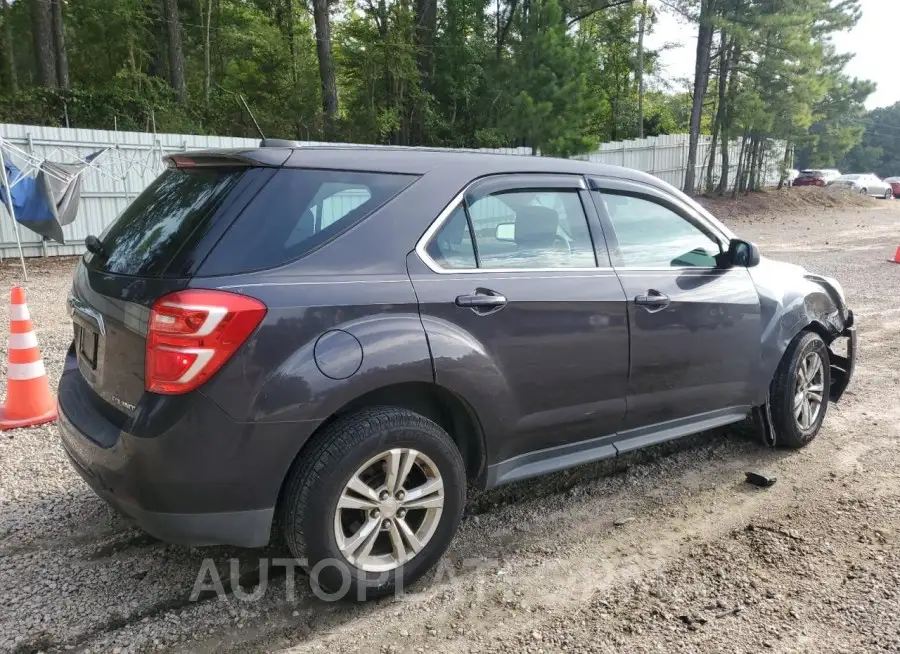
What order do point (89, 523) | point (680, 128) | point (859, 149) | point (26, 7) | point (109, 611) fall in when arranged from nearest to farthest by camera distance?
point (109, 611), point (89, 523), point (26, 7), point (680, 128), point (859, 149)

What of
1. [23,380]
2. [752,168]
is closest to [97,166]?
[23,380]

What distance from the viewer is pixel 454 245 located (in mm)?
2926

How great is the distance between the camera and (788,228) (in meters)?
21.3

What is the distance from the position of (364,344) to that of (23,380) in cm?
330

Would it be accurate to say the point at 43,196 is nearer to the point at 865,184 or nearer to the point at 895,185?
the point at 865,184

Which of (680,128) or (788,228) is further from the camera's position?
(680,128)

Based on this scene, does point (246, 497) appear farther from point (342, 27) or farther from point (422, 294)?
point (342, 27)

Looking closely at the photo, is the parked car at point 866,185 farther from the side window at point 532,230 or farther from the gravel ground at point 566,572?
the side window at point 532,230

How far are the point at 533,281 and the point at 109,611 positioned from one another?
7.23 feet

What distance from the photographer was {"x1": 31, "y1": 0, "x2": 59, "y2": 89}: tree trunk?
20.1 metres

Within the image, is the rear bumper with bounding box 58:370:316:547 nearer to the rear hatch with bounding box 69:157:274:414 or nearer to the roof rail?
the rear hatch with bounding box 69:157:274:414

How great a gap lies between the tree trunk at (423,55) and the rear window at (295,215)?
23265 mm

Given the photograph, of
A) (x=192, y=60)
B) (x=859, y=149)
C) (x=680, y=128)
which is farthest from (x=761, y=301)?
(x=859, y=149)

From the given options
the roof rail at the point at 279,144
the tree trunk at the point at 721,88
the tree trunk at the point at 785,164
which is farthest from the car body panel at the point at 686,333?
the tree trunk at the point at 785,164
